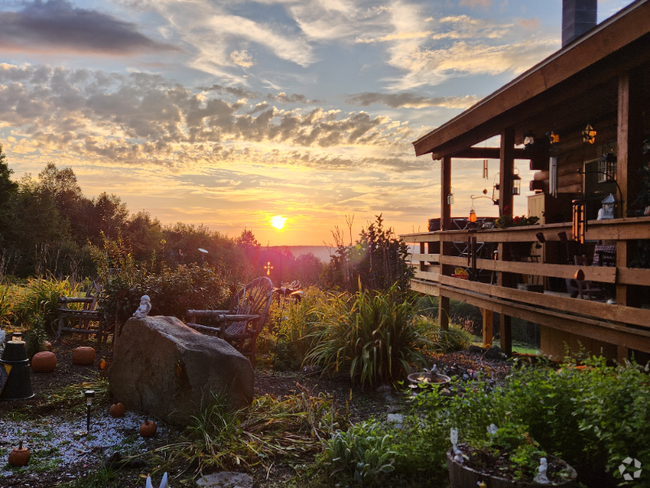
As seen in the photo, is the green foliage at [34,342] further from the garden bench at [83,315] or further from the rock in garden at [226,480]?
the rock in garden at [226,480]

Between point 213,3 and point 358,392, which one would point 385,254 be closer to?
point 358,392

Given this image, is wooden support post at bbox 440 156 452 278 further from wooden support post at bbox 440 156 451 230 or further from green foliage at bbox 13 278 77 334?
green foliage at bbox 13 278 77 334

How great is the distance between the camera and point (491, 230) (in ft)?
23.4

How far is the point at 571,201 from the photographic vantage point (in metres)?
7.55

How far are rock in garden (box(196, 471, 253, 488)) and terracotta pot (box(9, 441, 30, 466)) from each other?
121 cm

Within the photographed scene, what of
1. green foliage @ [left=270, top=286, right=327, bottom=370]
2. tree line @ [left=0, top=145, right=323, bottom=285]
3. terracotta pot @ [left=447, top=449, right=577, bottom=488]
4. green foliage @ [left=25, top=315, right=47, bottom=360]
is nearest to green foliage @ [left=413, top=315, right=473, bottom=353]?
green foliage @ [left=270, top=286, right=327, bottom=370]

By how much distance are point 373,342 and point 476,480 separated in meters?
3.02

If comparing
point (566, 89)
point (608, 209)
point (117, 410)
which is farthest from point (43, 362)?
point (566, 89)

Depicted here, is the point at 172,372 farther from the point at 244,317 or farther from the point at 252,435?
the point at 244,317

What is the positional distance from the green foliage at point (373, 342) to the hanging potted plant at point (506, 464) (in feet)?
8.45

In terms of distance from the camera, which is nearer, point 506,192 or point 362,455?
point 362,455

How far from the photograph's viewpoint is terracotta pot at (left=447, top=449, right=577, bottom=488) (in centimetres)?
185

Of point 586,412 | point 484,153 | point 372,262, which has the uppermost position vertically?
point 484,153

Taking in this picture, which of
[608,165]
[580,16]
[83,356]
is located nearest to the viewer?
[83,356]
